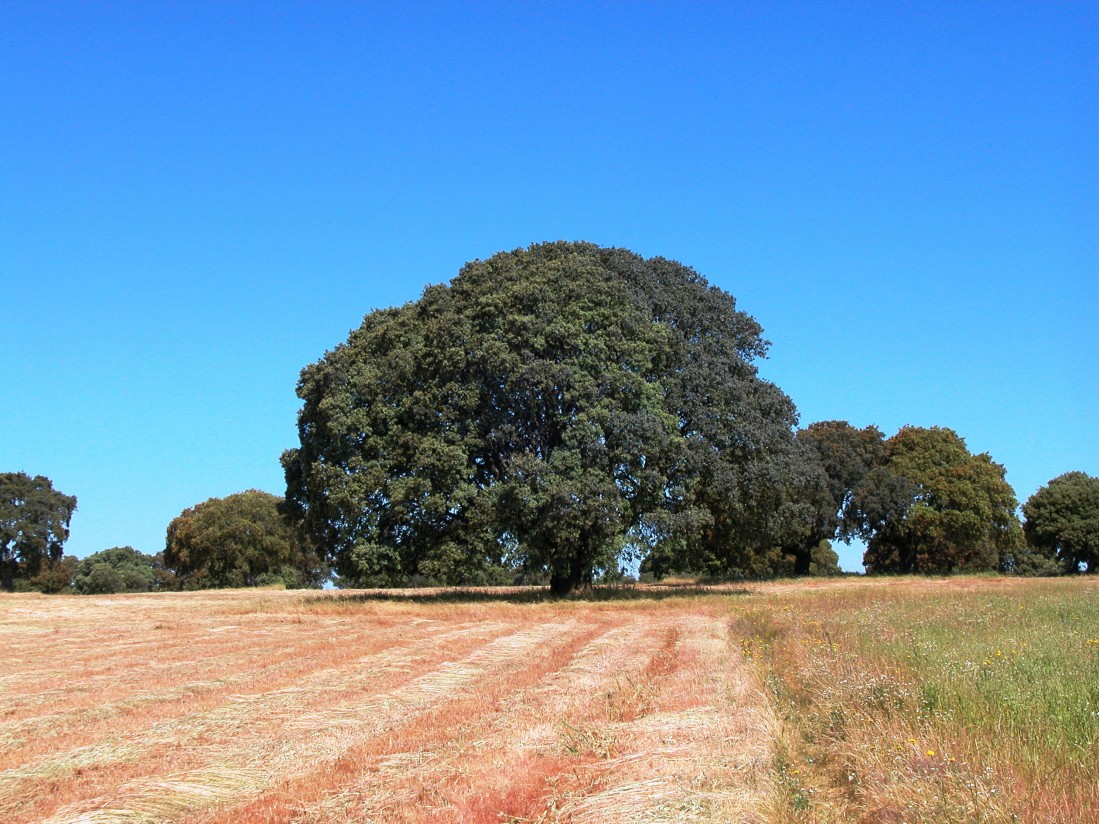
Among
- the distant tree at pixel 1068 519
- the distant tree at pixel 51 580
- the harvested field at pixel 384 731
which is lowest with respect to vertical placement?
the distant tree at pixel 51 580

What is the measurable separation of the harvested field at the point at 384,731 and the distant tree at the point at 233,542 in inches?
2311

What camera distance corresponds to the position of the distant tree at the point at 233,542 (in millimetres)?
78062

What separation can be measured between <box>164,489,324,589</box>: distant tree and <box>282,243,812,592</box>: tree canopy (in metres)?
42.1

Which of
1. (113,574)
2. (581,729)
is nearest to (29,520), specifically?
(113,574)

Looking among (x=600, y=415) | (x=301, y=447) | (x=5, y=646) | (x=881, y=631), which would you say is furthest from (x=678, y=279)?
(x=5, y=646)

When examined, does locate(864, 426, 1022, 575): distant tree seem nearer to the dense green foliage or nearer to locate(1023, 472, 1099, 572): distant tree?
locate(1023, 472, 1099, 572): distant tree

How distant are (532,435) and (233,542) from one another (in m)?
51.2

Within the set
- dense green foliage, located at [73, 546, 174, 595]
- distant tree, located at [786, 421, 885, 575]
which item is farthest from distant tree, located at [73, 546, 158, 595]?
distant tree, located at [786, 421, 885, 575]

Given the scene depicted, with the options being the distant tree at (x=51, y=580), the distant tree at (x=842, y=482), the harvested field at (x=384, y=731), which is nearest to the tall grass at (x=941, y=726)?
the harvested field at (x=384, y=731)

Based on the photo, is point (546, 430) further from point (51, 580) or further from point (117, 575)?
point (51, 580)

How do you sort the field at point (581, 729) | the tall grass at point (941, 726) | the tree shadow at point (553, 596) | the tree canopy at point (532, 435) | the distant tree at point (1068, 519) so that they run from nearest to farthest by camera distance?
the tall grass at point (941, 726), the field at point (581, 729), the tree canopy at point (532, 435), the tree shadow at point (553, 596), the distant tree at point (1068, 519)

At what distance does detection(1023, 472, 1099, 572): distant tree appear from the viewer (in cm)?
6669

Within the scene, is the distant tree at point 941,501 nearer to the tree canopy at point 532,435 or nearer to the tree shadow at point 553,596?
the tree shadow at point 553,596

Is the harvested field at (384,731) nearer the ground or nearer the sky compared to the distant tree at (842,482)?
nearer the ground
